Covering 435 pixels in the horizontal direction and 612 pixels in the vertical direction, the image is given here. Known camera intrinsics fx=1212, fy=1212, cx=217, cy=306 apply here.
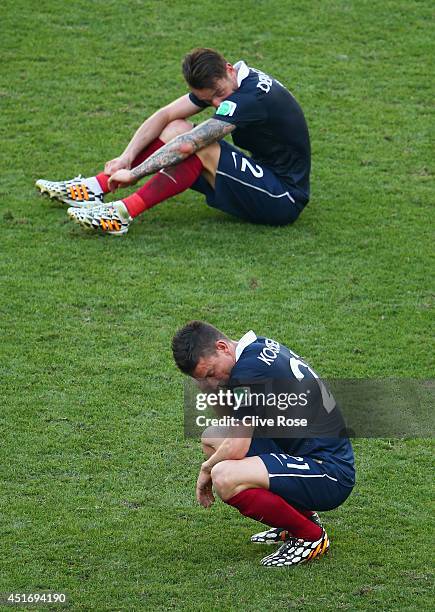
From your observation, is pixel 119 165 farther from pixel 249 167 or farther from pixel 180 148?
pixel 249 167

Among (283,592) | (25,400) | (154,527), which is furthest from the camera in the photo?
(25,400)

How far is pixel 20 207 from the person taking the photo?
775cm

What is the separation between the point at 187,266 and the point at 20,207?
1321 millimetres

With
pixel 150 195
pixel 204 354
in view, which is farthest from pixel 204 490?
pixel 150 195

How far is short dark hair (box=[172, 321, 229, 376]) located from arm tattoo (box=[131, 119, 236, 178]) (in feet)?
8.62

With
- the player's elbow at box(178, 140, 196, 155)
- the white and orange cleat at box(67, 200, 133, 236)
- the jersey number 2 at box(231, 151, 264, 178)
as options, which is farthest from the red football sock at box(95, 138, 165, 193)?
the jersey number 2 at box(231, 151, 264, 178)

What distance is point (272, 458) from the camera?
459 centimetres

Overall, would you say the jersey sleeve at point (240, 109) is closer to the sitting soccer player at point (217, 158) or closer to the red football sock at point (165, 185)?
the sitting soccer player at point (217, 158)

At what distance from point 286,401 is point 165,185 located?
296cm

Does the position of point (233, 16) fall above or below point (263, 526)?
above

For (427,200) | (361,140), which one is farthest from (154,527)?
(361,140)

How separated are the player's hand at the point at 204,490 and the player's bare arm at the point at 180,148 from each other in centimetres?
286

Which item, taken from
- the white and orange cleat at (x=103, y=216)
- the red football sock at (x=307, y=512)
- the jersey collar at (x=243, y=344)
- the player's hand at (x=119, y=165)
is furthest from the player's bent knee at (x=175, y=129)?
the red football sock at (x=307, y=512)

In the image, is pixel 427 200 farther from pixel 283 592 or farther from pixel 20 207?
pixel 283 592
